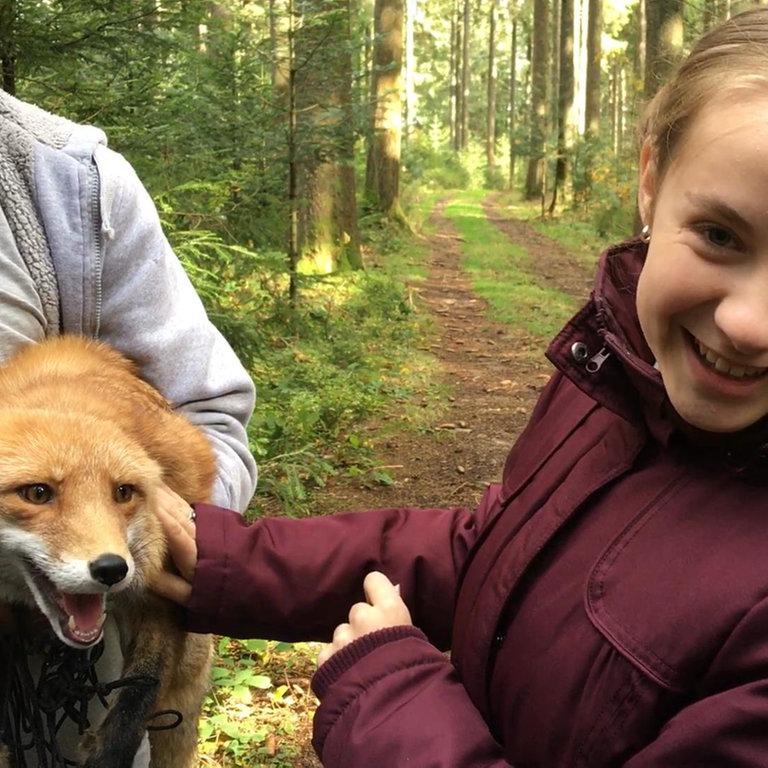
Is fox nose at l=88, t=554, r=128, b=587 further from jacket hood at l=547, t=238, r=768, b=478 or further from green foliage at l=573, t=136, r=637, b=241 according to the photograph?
green foliage at l=573, t=136, r=637, b=241

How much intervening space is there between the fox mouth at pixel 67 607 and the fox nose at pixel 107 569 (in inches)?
2.6

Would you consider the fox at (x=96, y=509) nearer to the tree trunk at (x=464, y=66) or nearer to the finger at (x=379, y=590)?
the finger at (x=379, y=590)

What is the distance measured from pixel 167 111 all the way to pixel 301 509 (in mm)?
3150

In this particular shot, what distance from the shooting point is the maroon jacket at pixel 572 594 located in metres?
1.22

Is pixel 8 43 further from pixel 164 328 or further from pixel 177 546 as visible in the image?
pixel 177 546

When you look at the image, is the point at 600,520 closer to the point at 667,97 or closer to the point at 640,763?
the point at 640,763

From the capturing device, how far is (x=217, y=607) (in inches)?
76.0

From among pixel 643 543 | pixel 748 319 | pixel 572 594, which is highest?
pixel 748 319

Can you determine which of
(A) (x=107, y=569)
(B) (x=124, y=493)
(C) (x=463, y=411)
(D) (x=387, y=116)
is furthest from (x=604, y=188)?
(A) (x=107, y=569)

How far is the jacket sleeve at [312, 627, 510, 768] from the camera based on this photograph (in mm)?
1397

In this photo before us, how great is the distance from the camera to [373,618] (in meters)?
1.68

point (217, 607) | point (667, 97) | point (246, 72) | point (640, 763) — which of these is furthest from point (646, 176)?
point (246, 72)

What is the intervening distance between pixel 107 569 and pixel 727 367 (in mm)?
1238

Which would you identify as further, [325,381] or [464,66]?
[464,66]
